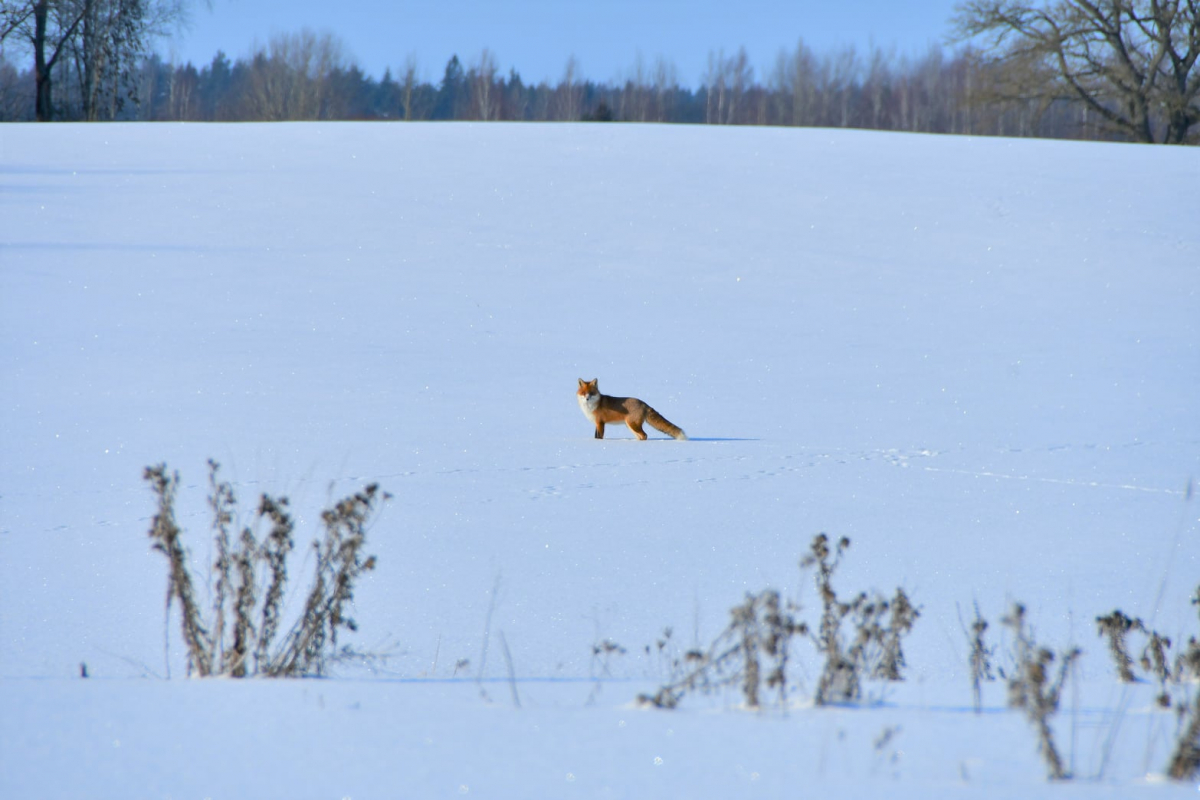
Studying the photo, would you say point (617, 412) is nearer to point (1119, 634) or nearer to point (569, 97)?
point (1119, 634)

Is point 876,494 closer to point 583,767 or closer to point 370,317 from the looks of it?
point 583,767

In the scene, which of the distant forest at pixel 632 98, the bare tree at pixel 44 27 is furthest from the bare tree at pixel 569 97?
the bare tree at pixel 44 27

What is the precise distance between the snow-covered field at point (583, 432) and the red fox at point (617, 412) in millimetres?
200

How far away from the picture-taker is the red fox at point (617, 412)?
7.74 meters

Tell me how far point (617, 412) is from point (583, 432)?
61cm

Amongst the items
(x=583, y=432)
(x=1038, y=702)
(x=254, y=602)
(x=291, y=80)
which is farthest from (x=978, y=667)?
(x=291, y=80)

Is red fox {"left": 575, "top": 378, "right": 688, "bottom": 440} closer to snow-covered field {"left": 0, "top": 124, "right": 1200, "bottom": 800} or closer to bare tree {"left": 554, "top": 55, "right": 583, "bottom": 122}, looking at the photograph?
snow-covered field {"left": 0, "top": 124, "right": 1200, "bottom": 800}

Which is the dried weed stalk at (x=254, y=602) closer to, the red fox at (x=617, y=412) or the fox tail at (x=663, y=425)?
the red fox at (x=617, y=412)

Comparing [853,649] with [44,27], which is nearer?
[853,649]

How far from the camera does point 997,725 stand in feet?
7.06

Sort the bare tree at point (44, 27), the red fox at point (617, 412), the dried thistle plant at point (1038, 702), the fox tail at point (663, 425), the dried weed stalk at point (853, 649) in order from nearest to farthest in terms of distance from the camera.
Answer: the dried thistle plant at point (1038, 702)
the dried weed stalk at point (853, 649)
the red fox at point (617, 412)
the fox tail at point (663, 425)
the bare tree at point (44, 27)

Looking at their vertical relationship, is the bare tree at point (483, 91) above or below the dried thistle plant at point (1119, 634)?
above

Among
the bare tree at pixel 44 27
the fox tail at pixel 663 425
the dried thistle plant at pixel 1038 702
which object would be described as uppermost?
the bare tree at pixel 44 27

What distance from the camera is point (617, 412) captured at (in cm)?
784
